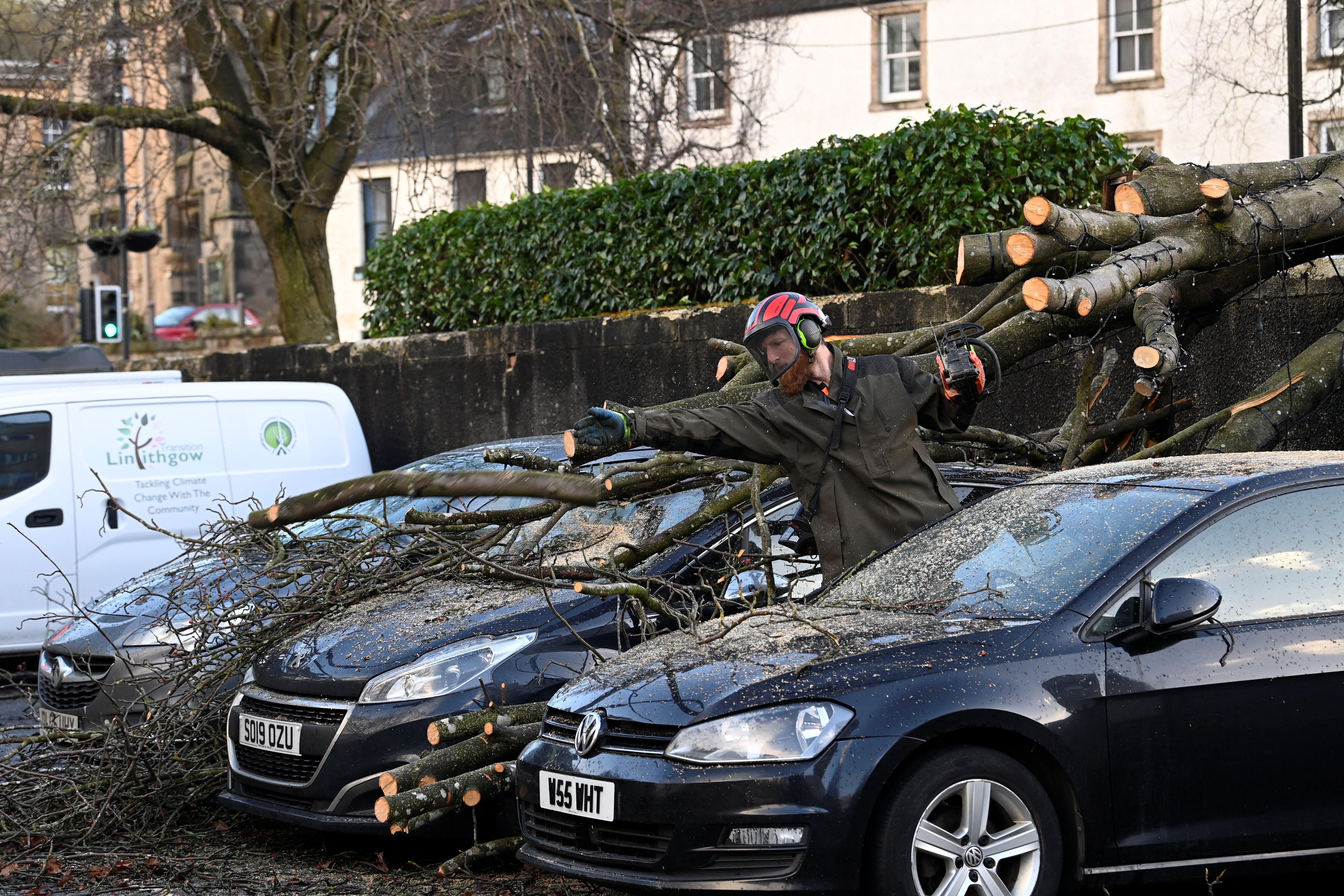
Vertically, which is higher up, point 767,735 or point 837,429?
point 837,429

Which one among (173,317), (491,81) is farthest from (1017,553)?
(173,317)

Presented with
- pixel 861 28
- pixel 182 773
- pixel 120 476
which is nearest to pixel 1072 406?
pixel 182 773

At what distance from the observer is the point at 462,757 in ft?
18.1

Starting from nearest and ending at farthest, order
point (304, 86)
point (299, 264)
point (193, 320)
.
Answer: point (304, 86) → point (299, 264) → point (193, 320)

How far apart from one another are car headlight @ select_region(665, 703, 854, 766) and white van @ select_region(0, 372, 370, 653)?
6447 millimetres

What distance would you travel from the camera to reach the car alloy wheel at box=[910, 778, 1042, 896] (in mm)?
4312

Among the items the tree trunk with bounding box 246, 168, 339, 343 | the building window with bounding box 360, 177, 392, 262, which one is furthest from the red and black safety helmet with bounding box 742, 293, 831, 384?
the building window with bounding box 360, 177, 392, 262

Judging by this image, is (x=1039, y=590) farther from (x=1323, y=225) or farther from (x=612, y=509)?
(x=1323, y=225)

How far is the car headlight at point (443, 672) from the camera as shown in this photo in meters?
5.75

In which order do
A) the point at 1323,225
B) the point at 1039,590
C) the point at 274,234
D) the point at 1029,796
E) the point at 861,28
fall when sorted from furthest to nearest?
the point at 861,28 < the point at 274,234 < the point at 1323,225 < the point at 1039,590 < the point at 1029,796

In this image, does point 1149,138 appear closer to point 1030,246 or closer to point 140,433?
point 140,433

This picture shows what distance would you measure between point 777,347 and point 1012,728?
1942mm

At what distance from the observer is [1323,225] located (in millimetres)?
7723

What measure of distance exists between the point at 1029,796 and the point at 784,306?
218 centimetres
